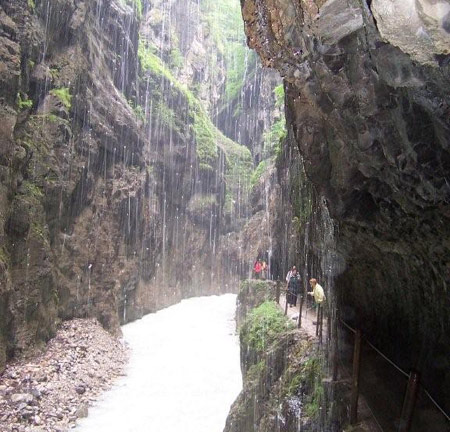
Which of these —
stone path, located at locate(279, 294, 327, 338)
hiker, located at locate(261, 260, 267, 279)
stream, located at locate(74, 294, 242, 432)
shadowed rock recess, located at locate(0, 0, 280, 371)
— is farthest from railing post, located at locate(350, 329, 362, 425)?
hiker, located at locate(261, 260, 267, 279)

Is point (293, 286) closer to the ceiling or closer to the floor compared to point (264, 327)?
closer to the ceiling

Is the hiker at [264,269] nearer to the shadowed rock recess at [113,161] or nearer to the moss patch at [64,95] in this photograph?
the shadowed rock recess at [113,161]

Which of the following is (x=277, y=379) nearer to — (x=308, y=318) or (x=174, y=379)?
(x=308, y=318)

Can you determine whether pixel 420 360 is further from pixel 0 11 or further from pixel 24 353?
pixel 0 11

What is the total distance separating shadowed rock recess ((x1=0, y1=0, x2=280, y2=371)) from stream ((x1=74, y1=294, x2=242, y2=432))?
2618mm

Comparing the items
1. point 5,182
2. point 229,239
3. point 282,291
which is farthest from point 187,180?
point 5,182

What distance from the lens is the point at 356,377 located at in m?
6.38

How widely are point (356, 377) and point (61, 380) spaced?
11099 mm

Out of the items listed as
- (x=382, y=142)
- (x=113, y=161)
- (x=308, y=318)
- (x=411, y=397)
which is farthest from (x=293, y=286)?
(x=113, y=161)

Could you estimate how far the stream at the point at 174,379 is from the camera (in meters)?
13.6

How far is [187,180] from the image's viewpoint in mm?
37719

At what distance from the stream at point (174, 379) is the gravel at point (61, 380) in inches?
20.4

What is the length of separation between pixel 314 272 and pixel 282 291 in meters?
2.50

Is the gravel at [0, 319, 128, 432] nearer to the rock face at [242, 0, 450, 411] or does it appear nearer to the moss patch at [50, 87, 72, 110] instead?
the rock face at [242, 0, 450, 411]
